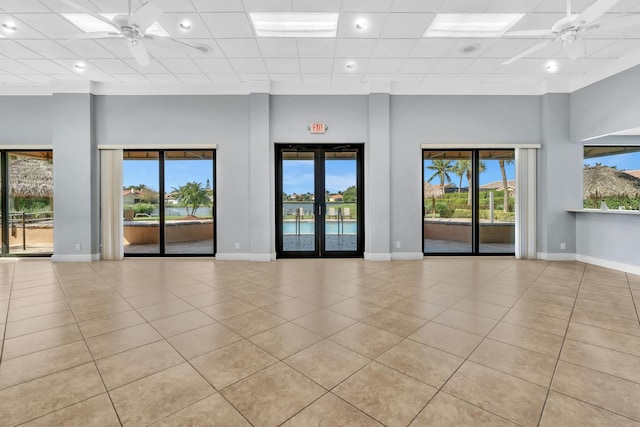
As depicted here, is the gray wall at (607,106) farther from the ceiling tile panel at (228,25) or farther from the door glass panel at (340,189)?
the ceiling tile panel at (228,25)

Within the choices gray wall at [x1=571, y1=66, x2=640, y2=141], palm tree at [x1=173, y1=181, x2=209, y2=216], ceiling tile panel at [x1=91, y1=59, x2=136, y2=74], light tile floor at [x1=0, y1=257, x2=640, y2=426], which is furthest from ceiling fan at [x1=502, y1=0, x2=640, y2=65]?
palm tree at [x1=173, y1=181, x2=209, y2=216]

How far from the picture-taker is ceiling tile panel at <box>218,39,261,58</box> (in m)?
4.27

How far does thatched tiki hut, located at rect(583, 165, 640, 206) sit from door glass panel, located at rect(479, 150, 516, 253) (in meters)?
1.60

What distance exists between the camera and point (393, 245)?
5965mm

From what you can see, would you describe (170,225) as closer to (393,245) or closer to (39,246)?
(39,246)

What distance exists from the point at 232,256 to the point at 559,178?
6.88 meters

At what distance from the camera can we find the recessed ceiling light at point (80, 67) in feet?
16.3

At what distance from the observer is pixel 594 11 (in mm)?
2898

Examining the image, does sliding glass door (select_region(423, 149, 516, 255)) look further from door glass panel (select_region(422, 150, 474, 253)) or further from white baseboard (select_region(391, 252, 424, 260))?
white baseboard (select_region(391, 252, 424, 260))

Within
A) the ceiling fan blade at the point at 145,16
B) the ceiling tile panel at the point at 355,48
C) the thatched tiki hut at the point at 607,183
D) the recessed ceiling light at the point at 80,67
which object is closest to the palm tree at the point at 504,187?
the thatched tiki hut at the point at 607,183

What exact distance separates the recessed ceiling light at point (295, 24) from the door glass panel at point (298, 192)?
2.43 metres

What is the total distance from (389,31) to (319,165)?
2.82 m

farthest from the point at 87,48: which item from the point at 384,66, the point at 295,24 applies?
the point at 384,66

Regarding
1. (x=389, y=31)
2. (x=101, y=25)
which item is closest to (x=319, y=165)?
(x=389, y=31)
